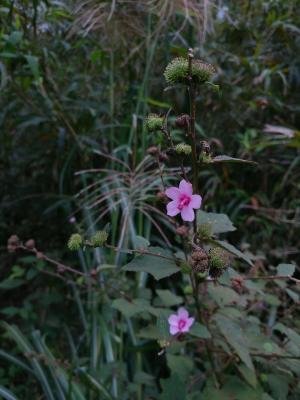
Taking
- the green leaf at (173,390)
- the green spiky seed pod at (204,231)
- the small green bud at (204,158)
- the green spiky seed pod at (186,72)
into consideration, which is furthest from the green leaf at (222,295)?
the green spiky seed pod at (186,72)

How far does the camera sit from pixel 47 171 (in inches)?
69.5

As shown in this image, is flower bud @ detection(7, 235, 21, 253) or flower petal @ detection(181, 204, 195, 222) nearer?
flower petal @ detection(181, 204, 195, 222)

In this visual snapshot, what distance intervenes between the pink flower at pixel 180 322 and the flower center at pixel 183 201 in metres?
0.34

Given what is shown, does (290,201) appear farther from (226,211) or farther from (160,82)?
(160,82)

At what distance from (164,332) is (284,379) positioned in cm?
41

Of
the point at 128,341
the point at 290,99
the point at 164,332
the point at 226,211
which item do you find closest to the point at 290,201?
the point at 226,211

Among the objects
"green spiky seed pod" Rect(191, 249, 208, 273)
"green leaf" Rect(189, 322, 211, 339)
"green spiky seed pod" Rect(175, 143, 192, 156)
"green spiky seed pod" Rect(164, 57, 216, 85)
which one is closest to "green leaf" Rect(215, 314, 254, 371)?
"green leaf" Rect(189, 322, 211, 339)

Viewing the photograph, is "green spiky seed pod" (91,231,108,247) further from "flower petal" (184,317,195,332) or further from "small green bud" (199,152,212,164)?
"flower petal" (184,317,195,332)

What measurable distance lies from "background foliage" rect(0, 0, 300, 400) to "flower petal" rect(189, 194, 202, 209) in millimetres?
456

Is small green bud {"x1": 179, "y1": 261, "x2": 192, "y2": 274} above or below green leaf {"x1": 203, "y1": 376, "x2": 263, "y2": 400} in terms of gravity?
above

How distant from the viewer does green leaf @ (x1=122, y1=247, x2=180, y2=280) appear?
0.70 metres

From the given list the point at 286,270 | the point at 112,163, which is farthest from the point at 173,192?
the point at 112,163

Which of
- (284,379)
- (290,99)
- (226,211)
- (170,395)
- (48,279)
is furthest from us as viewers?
(290,99)

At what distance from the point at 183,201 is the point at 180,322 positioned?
396mm
